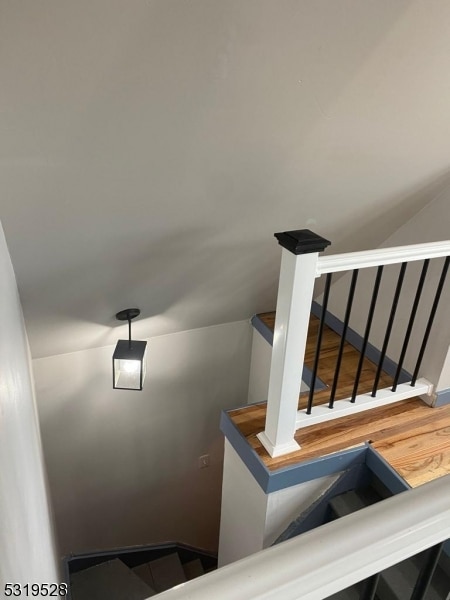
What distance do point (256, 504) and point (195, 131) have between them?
61.2 inches

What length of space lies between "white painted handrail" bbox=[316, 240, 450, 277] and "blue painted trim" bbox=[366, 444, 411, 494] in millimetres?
843

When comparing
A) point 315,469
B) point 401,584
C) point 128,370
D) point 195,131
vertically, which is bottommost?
point 401,584

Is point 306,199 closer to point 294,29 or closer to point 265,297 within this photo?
point 294,29

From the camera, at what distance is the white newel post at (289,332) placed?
5.45ft

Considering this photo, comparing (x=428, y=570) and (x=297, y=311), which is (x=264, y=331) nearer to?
(x=297, y=311)

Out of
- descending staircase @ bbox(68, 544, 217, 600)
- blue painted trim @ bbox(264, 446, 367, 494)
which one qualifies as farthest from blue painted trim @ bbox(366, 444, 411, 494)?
descending staircase @ bbox(68, 544, 217, 600)

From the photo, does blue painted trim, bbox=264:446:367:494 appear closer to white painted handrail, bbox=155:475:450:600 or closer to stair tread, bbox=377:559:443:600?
stair tread, bbox=377:559:443:600

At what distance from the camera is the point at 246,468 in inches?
83.4

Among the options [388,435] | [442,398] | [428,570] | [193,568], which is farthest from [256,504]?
[193,568]

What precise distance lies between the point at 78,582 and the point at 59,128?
3051 millimetres

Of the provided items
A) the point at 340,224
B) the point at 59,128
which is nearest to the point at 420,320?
the point at 340,224

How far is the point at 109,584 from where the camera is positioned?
3.09 meters

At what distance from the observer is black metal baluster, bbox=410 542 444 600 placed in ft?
2.29

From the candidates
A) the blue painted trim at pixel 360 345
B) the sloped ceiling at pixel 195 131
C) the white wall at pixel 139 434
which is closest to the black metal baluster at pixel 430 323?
the blue painted trim at pixel 360 345
